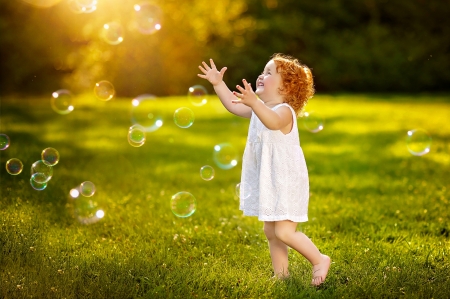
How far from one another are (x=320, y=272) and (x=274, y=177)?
61cm

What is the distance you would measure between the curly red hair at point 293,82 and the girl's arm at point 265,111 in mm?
181

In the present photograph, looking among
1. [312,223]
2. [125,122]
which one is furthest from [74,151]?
[312,223]

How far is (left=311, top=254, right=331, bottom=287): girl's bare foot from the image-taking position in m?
3.73

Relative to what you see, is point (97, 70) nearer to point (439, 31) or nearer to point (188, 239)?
point (439, 31)

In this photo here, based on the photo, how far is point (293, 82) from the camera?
3.81 m

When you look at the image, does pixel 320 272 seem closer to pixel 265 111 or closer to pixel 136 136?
pixel 265 111

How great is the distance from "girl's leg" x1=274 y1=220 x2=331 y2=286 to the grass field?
7 cm

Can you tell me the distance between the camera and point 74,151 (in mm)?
9578

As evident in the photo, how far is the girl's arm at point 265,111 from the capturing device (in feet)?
11.2

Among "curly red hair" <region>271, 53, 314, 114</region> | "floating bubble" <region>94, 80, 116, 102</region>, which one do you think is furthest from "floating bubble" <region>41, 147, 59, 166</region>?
"curly red hair" <region>271, 53, 314, 114</region>

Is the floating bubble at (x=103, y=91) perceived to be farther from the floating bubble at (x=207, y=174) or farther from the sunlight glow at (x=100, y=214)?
the floating bubble at (x=207, y=174)

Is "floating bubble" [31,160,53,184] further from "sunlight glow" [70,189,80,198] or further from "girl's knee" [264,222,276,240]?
"girl's knee" [264,222,276,240]

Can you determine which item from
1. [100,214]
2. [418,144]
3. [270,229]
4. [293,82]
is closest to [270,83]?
[293,82]

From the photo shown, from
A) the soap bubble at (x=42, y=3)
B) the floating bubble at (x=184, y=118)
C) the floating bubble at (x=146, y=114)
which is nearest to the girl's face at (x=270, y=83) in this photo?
the floating bubble at (x=184, y=118)
